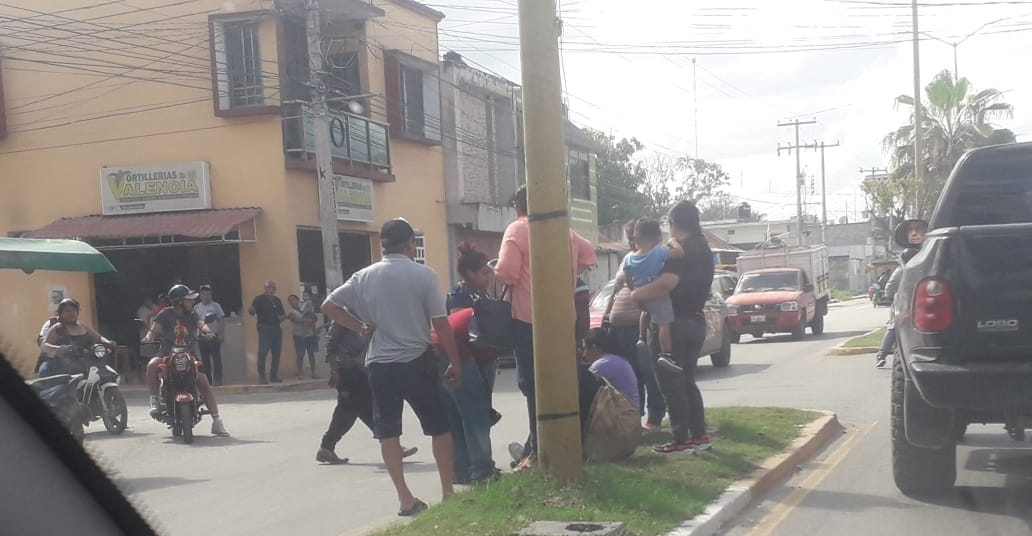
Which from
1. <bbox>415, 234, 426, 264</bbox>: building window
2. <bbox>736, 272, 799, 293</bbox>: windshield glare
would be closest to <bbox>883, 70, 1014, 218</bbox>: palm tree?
<bbox>736, 272, 799, 293</bbox>: windshield glare

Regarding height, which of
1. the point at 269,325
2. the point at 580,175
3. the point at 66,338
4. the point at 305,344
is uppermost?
the point at 580,175

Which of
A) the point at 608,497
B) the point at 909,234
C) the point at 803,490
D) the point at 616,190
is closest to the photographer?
the point at 608,497

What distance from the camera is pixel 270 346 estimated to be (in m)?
19.3

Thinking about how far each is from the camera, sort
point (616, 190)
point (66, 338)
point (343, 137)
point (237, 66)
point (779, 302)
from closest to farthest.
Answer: point (66, 338) < point (237, 66) < point (343, 137) < point (779, 302) < point (616, 190)

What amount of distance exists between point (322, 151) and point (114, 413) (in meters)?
8.78

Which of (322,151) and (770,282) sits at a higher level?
(322,151)

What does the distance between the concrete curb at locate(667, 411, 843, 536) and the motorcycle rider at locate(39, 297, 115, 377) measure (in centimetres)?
717

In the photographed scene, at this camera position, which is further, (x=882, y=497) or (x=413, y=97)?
(x=413, y=97)

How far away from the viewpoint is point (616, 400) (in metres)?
7.36

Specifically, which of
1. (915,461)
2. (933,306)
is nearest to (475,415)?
(915,461)

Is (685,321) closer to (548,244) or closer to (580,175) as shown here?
(548,244)

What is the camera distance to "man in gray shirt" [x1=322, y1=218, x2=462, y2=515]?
664cm

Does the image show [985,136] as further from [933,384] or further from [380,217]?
[933,384]

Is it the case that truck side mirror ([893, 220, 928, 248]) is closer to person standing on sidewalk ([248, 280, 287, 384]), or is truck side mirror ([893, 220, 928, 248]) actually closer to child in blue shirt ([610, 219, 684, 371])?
child in blue shirt ([610, 219, 684, 371])
